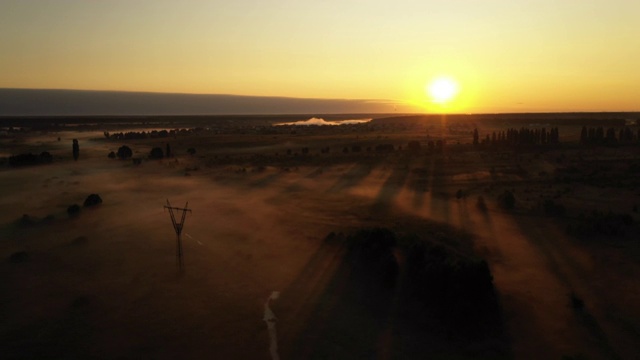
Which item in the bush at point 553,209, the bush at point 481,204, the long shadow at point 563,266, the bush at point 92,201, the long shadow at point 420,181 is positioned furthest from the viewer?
the long shadow at point 420,181

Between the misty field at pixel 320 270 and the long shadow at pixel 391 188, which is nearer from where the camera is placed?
the misty field at pixel 320 270

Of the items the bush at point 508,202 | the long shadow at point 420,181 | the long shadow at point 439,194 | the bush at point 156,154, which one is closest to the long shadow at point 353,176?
the long shadow at point 420,181

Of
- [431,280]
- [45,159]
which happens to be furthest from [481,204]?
[45,159]

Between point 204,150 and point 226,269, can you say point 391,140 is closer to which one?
point 204,150

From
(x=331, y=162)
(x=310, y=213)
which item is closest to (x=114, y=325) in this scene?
(x=310, y=213)

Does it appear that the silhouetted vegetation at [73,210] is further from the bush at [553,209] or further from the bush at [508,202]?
the bush at [553,209]

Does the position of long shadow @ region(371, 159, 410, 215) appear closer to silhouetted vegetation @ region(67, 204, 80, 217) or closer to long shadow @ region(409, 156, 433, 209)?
long shadow @ region(409, 156, 433, 209)

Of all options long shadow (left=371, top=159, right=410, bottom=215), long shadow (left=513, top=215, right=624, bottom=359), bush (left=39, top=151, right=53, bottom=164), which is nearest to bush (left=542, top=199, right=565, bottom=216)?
long shadow (left=513, top=215, right=624, bottom=359)

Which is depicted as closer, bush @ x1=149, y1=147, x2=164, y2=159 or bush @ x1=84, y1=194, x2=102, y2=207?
bush @ x1=84, y1=194, x2=102, y2=207

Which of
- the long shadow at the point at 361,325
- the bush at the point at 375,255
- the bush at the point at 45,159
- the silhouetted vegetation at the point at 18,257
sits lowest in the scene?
the long shadow at the point at 361,325
